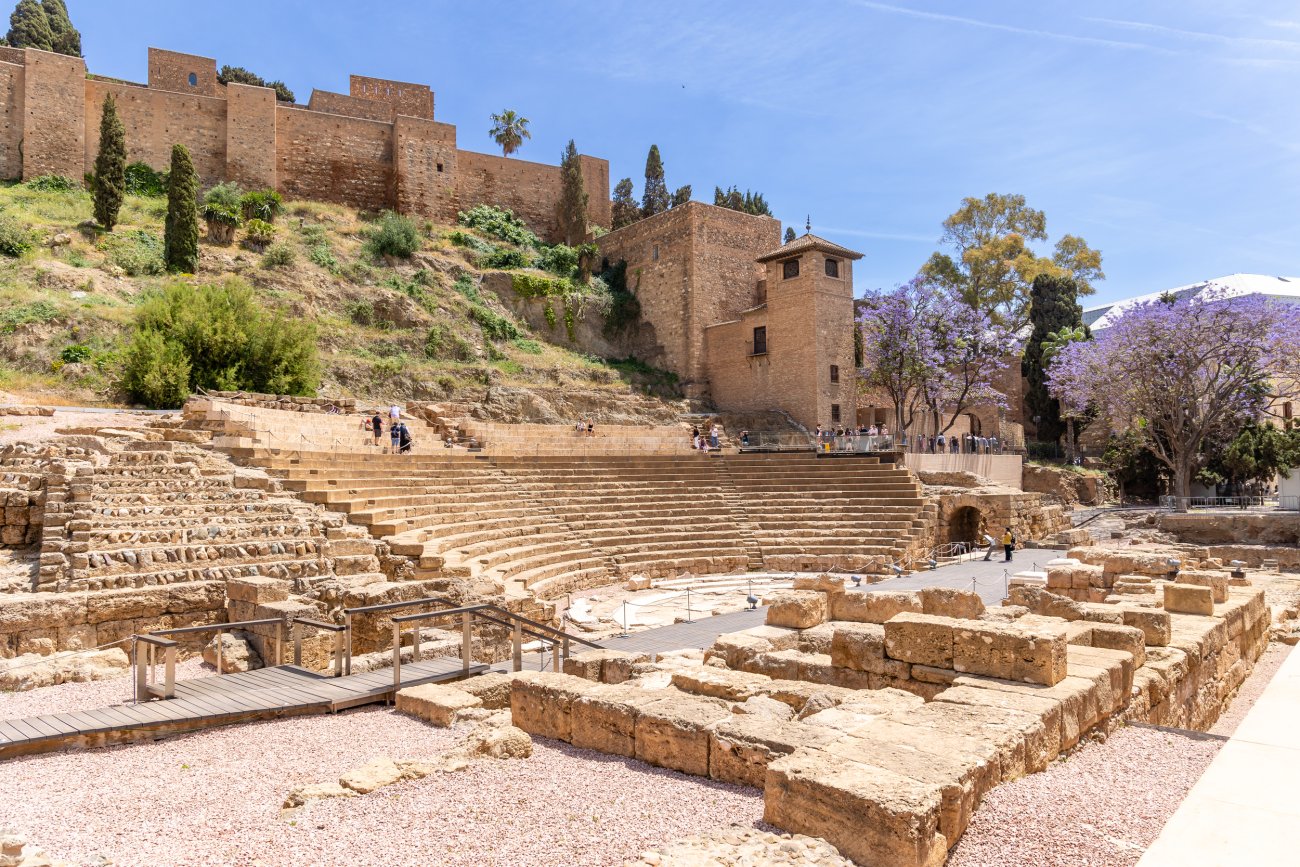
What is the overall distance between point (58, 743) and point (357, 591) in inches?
145

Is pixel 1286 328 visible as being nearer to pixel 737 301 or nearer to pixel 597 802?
pixel 737 301

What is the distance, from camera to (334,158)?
38.9 m

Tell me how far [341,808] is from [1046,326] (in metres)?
40.5

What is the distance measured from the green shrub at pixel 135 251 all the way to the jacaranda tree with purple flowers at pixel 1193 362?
33251 mm

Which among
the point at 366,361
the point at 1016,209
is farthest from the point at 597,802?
the point at 1016,209

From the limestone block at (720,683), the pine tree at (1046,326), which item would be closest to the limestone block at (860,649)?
the limestone block at (720,683)

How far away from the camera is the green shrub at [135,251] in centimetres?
2705

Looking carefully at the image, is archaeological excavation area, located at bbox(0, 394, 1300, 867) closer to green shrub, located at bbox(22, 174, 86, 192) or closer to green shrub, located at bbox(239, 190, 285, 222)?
green shrub, located at bbox(239, 190, 285, 222)

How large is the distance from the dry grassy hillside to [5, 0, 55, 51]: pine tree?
857 inches

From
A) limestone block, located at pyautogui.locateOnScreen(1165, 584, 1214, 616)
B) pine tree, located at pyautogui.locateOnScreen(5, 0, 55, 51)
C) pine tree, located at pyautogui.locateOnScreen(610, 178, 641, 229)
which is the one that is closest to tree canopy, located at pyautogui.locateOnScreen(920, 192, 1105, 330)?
pine tree, located at pyautogui.locateOnScreen(610, 178, 641, 229)

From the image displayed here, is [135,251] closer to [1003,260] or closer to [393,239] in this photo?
[393,239]

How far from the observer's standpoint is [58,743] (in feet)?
16.6

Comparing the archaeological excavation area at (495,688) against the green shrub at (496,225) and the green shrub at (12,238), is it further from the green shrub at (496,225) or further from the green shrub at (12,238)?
the green shrub at (496,225)

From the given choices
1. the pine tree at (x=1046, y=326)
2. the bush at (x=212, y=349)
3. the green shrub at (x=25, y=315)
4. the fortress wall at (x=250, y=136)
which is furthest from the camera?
the pine tree at (x=1046, y=326)
